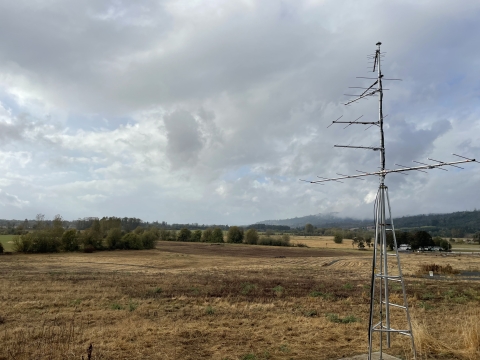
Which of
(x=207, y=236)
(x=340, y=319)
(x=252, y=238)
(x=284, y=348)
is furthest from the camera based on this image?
(x=207, y=236)

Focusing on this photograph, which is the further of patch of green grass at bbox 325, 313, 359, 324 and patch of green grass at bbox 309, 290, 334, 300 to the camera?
patch of green grass at bbox 309, 290, 334, 300

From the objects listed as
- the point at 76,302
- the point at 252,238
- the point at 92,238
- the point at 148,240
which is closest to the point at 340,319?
the point at 76,302

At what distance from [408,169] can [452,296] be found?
1872 centimetres

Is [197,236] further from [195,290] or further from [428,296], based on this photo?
[428,296]

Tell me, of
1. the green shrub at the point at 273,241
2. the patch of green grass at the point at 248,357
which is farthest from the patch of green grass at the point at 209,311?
the green shrub at the point at 273,241

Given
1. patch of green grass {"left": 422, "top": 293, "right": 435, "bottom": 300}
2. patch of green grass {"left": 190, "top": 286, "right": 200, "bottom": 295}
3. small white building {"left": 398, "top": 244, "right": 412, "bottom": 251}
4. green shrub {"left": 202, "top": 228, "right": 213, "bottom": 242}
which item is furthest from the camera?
green shrub {"left": 202, "top": 228, "right": 213, "bottom": 242}

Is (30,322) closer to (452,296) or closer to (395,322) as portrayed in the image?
(395,322)

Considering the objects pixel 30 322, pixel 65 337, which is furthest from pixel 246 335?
pixel 30 322

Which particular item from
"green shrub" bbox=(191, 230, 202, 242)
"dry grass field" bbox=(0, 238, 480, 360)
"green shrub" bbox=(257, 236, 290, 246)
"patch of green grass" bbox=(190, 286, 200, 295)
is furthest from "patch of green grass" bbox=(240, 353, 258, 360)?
"green shrub" bbox=(191, 230, 202, 242)

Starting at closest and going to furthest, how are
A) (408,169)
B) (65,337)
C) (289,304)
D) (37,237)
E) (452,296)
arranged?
1. (408,169)
2. (65,337)
3. (289,304)
4. (452,296)
5. (37,237)

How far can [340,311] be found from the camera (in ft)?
51.0

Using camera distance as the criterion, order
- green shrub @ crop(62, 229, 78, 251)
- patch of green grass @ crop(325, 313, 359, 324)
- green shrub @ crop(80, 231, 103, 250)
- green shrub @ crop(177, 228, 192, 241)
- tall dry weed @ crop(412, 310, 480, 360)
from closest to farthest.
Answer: tall dry weed @ crop(412, 310, 480, 360), patch of green grass @ crop(325, 313, 359, 324), green shrub @ crop(62, 229, 78, 251), green shrub @ crop(80, 231, 103, 250), green shrub @ crop(177, 228, 192, 241)

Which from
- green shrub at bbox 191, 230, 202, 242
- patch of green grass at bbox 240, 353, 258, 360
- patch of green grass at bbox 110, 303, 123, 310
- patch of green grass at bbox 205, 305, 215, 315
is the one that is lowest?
green shrub at bbox 191, 230, 202, 242

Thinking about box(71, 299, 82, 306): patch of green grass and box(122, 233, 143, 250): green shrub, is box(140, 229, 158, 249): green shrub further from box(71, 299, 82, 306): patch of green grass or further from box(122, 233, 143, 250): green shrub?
box(71, 299, 82, 306): patch of green grass
